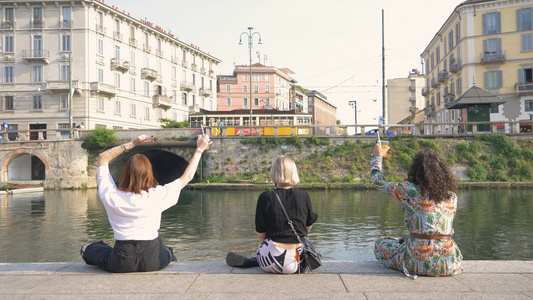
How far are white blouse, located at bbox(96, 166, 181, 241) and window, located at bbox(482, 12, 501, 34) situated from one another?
43861mm

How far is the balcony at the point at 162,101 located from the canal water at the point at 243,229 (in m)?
33.6

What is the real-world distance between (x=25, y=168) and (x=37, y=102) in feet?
29.0

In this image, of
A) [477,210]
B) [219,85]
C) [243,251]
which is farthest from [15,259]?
[219,85]

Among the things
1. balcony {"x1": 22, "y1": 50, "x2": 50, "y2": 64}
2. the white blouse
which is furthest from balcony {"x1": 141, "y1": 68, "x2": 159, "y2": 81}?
the white blouse

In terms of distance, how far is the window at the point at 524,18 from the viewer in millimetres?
40469

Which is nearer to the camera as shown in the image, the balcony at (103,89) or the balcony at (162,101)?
the balcony at (103,89)

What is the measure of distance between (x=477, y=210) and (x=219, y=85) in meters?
69.6

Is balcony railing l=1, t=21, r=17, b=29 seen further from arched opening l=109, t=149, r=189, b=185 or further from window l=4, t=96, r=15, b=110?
arched opening l=109, t=149, r=189, b=185

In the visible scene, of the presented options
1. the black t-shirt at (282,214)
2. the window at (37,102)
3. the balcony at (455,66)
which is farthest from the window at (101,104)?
the black t-shirt at (282,214)

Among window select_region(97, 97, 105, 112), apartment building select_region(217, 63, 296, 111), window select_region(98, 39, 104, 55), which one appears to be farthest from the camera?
apartment building select_region(217, 63, 296, 111)

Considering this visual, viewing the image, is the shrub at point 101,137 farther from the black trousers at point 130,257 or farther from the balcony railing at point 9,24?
the black trousers at point 130,257

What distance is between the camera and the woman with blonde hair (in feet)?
16.5

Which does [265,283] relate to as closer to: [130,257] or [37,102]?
[130,257]

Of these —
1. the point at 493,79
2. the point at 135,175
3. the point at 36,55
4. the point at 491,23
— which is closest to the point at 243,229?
the point at 135,175
